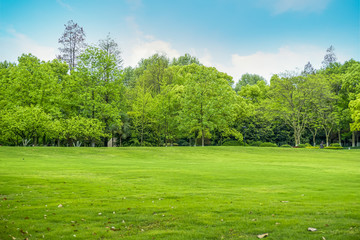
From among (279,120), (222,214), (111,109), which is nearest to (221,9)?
(111,109)

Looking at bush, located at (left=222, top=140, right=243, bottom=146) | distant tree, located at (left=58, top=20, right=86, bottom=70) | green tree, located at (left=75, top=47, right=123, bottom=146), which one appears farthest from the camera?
bush, located at (left=222, top=140, right=243, bottom=146)

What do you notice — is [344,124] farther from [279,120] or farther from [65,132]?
[65,132]

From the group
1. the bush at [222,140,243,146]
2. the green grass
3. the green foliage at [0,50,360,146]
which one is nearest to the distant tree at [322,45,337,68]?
the green foliage at [0,50,360,146]

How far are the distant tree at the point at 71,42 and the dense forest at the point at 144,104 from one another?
19 cm

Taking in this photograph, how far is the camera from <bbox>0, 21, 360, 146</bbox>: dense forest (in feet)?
146

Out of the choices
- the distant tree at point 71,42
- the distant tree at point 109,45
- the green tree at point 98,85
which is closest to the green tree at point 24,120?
the green tree at point 98,85

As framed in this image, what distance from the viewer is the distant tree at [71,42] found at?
59072mm

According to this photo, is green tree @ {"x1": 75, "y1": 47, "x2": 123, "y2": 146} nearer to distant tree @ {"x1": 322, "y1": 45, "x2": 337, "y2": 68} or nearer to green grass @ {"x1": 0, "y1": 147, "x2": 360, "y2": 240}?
green grass @ {"x1": 0, "y1": 147, "x2": 360, "y2": 240}

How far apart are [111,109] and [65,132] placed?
8.23 meters

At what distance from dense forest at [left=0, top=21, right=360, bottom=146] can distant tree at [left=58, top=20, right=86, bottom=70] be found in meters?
0.19

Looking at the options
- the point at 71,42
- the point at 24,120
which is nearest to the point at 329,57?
the point at 71,42

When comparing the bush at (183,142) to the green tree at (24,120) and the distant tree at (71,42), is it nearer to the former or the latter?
the distant tree at (71,42)

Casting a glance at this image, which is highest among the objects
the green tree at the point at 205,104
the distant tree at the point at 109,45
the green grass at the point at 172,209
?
the distant tree at the point at 109,45

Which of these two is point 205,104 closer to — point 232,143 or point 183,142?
point 232,143
